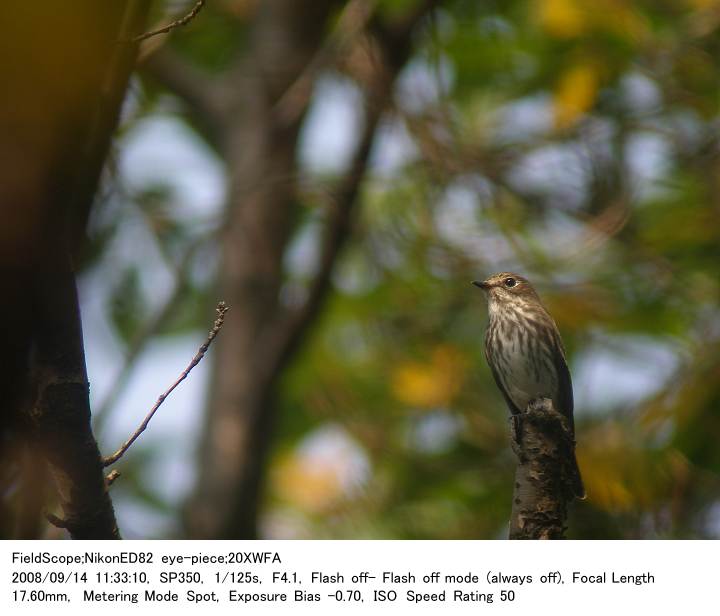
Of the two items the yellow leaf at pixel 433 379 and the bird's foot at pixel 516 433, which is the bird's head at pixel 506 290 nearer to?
the bird's foot at pixel 516 433

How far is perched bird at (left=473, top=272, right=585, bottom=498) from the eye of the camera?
143 inches

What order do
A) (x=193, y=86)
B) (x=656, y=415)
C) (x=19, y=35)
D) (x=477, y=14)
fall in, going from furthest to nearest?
1. (x=193, y=86)
2. (x=477, y=14)
3. (x=656, y=415)
4. (x=19, y=35)

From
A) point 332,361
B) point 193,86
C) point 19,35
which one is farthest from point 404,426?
point 19,35

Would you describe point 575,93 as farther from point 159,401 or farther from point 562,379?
point 159,401

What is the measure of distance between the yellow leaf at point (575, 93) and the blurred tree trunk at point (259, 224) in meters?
1.01

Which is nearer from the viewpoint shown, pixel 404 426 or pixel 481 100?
pixel 404 426

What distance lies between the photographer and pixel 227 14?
802 centimetres

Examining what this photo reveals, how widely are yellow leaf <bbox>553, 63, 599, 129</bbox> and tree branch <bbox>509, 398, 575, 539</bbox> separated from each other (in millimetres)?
3822

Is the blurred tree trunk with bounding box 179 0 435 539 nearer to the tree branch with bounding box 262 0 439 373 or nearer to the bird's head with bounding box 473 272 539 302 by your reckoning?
the tree branch with bounding box 262 0 439 373

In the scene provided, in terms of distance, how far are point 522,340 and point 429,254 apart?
5.54ft

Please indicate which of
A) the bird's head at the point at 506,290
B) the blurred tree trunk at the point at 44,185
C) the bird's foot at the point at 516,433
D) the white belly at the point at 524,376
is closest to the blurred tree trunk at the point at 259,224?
the bird's head at the point at 506,290

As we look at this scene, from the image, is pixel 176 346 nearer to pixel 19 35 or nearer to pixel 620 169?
pixel 620 169

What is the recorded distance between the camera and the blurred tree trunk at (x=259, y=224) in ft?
21.9
